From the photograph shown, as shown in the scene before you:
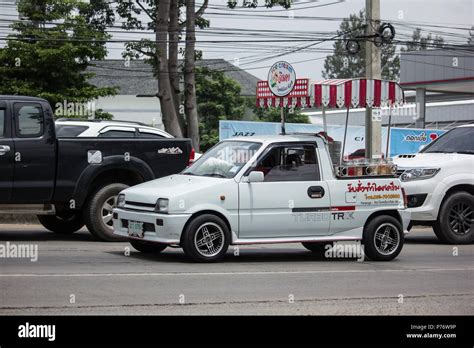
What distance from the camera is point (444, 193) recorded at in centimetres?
1599

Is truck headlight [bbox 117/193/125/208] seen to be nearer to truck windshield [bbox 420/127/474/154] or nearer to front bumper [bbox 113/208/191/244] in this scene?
front bumper [bbox 113/208/191/244]

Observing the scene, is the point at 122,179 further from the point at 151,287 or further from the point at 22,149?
the point at 151,287

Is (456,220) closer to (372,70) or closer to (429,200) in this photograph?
(429,200)

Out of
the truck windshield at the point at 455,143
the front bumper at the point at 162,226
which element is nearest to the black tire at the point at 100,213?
the front bumper at the point at 162,226

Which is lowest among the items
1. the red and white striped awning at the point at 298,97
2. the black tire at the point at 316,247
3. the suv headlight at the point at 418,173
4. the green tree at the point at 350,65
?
the black tire at the point at 316,247

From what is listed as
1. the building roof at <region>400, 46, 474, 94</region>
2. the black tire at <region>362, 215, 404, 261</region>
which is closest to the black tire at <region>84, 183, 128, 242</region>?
the black tire at <region>362, 215, 404, 261</region>

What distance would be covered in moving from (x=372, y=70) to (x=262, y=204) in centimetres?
1282

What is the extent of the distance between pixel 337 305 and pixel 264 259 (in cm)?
384

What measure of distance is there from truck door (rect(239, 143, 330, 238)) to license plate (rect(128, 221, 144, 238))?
4.51 feet

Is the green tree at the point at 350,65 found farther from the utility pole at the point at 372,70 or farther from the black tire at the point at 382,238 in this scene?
the black tire at the point at 382,238

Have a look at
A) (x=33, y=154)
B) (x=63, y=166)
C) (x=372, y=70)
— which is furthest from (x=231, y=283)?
(x=372, y=70)

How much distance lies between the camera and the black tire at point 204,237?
11.7 meters
